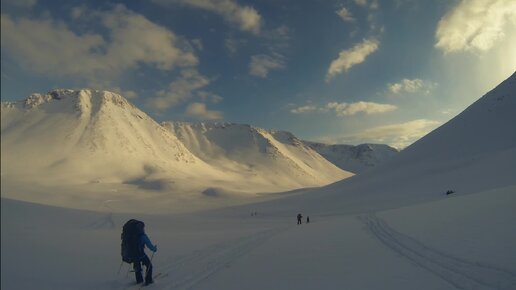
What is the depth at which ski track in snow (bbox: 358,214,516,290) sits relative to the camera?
9.51 meters

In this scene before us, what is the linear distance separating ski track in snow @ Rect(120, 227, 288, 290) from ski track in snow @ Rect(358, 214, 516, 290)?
22.6ft

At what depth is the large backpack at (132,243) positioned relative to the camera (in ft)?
40.9

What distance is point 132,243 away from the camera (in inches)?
496

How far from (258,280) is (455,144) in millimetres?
102105

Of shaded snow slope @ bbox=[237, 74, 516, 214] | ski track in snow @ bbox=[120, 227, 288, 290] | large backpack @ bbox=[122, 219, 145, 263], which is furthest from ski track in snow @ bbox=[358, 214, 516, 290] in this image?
shaded snow slope @ bbox=[237, 74, 516, 214]

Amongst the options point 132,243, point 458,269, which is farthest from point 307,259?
point 132,243

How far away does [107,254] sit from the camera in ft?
59.3

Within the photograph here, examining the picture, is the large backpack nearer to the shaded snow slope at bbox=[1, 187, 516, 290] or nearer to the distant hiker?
the distant hiker

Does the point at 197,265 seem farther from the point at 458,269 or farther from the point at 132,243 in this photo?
the point at 458,269

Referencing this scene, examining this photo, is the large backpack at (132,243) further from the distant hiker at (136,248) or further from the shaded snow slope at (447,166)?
the shaded snow slope at (447,166)

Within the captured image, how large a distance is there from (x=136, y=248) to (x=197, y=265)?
10.1 feet

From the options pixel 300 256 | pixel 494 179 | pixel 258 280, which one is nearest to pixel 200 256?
pixel 300 256

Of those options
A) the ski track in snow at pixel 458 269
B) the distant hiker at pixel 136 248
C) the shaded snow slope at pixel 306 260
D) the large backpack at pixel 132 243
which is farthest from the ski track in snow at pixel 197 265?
the ski track in snow at pixel 458 269

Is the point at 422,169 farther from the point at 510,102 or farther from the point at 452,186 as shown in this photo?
the point at 510,102
